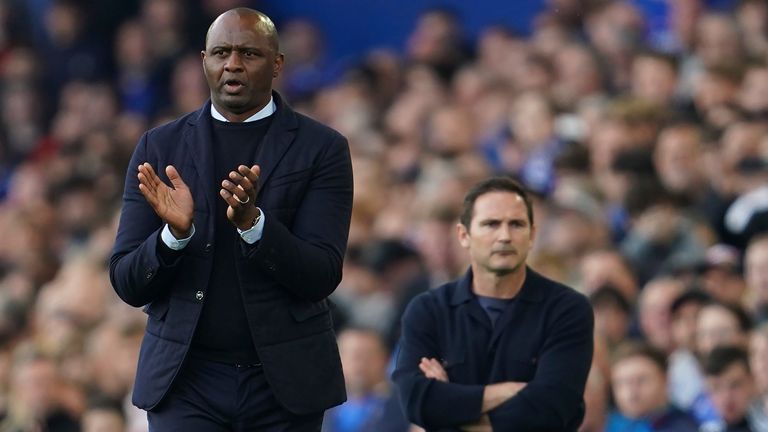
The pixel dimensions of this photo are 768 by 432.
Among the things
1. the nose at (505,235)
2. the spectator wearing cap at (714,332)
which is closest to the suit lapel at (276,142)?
the nose at (505,235)

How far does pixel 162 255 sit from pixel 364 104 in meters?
9.36

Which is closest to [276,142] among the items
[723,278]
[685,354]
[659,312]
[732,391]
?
[732,391]

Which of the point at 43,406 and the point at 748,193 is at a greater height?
the point at 748,193

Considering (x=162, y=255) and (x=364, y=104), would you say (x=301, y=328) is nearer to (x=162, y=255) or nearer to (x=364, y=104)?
(x=162, y=255)

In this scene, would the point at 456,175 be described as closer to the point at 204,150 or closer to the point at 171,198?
the point at 204,150

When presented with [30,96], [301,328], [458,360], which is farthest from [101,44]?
[301,328]

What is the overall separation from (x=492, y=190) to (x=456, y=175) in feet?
16.0

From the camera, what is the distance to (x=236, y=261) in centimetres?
527

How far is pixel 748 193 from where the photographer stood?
983 cm

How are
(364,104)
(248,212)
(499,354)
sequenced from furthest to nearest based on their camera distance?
(364,104), (499,354), (248,212)

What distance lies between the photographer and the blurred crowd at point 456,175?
8.93 m

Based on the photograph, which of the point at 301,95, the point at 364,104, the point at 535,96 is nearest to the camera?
the point at 535,96

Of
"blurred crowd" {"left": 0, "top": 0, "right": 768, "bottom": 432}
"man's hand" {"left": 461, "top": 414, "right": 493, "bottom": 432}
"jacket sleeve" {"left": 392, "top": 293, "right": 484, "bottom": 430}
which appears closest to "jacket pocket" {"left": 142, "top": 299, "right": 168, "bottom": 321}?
"jacket sleeve" {"left": 392, "top": 293, "right": 484, "bottom": 430}

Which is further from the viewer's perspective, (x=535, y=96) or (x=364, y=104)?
(x=364, y=104)
